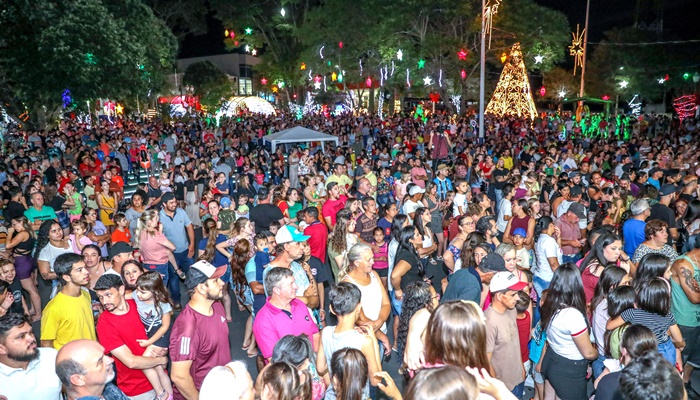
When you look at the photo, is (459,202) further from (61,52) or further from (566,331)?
(61,52)

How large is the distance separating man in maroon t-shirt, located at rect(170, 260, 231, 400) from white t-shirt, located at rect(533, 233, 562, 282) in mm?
3597

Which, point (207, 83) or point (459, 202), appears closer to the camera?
point (459, 202)

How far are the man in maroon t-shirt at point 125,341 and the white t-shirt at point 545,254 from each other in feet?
13.3

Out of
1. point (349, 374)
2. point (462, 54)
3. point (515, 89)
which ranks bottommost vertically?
point (349, 374)

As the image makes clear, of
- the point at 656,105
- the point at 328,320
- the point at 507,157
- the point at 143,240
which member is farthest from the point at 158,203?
the point at 656,105

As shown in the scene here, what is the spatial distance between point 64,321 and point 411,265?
3.21 m

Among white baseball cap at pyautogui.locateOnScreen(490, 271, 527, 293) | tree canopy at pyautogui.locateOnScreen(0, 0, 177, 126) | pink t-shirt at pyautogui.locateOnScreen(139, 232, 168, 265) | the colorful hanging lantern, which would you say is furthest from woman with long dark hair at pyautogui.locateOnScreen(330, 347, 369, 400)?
the colorful hanging lantern

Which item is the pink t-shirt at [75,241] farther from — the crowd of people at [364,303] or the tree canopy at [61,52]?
the tree canopy at [61,52]

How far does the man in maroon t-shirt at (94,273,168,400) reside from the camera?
3971 millimetres

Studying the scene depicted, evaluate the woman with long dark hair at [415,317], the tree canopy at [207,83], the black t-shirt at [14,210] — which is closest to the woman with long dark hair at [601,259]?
the woman with long dark hair at [415,317]

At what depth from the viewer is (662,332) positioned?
3.93 m

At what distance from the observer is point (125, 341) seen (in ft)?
13.3

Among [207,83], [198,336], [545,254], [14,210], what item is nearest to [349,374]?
[198,336]

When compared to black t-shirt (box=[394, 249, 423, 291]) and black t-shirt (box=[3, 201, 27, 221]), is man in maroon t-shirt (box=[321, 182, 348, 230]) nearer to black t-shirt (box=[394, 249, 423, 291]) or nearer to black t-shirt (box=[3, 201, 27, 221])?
black t-shirt (box=[394, 249, 423, 291])
